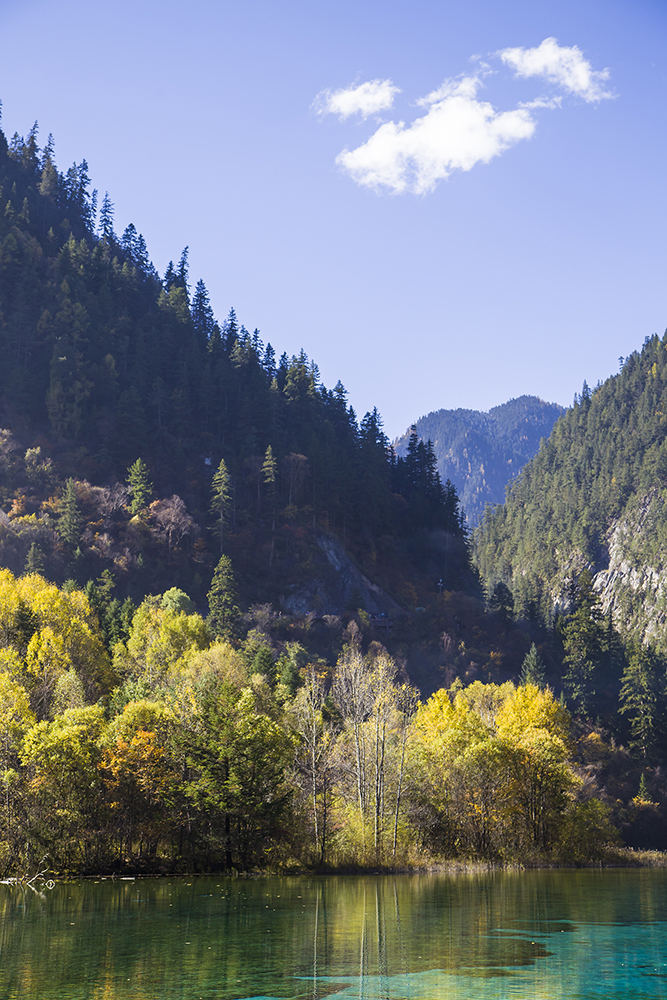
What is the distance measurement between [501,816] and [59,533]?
71150 millimetres

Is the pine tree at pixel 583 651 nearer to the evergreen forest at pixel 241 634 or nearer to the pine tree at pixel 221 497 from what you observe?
the evergreen forest at pixel 241 634

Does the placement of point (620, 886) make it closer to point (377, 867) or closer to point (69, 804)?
point (377, 867)

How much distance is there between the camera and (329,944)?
21.9m

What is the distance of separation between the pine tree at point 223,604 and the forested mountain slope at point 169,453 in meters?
8.91

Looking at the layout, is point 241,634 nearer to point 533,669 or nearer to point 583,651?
point 533,669

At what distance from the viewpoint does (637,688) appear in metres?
115

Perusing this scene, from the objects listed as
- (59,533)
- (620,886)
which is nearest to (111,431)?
(59,533)

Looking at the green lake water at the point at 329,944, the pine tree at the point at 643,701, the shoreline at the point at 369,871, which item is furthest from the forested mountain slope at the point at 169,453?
the green lake water at the point at 329,944

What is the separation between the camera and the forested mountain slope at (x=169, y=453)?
385 feet

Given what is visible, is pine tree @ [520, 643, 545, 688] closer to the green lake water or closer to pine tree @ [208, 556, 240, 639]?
pine tree @ [208, 556, 240, 639]

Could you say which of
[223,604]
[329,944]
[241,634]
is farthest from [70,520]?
[329,944]

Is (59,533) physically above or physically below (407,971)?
above

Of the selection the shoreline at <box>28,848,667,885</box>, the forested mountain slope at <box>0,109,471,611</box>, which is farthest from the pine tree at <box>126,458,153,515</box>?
the shoreline at <box>28,848,667,885</box>

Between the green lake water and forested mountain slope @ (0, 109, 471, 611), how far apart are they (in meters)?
76.7
